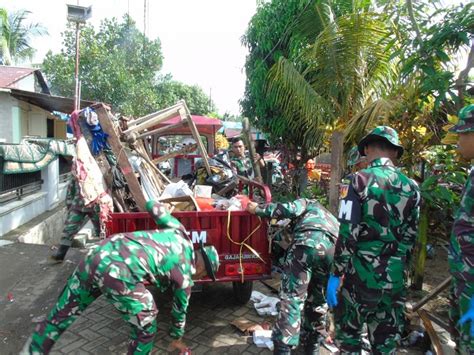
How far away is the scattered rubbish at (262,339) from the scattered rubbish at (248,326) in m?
0.09

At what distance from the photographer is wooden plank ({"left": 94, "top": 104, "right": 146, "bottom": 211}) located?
321 centimetres

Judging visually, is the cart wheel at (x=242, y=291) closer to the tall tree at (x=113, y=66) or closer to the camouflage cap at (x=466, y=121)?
the camouflage cap at (x=466, y=121)

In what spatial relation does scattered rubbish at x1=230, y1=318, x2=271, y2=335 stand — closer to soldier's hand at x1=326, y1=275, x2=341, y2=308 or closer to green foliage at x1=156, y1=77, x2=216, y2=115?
soldier's hand at x1=326, y1=275, x2=341, y2=308

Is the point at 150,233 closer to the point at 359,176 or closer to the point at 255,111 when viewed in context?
the point at 359,176

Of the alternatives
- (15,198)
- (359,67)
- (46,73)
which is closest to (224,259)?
(359,67)

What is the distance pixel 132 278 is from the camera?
6.89 feet

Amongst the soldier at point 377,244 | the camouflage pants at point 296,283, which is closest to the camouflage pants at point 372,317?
the soldier at point 377,244

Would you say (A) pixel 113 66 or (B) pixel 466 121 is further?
(A) pixel 113 66

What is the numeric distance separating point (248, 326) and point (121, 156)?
1.87 metres

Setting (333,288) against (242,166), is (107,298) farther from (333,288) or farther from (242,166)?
(242,166)

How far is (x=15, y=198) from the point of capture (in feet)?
20.7

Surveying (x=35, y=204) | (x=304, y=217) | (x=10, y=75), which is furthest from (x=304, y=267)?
(x=10, y=75)

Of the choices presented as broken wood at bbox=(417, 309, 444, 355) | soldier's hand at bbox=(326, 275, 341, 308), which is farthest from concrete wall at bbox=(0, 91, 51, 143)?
broken wood at bbox=(417, 309, 444, 355)

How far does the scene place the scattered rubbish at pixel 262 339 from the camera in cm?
298
